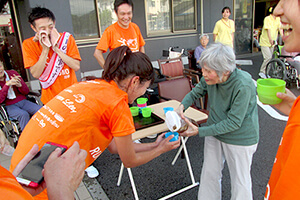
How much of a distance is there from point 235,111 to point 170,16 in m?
7.57

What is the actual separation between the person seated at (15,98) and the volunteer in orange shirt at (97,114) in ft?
7.61

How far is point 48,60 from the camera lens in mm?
2434

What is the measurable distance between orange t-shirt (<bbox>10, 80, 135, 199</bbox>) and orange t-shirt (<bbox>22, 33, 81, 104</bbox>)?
1295 mm

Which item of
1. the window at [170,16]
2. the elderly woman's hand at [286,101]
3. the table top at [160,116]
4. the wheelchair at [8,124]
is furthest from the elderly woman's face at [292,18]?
the window at [170,16]

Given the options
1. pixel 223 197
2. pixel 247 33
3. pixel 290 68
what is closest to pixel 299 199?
pixel 223 197

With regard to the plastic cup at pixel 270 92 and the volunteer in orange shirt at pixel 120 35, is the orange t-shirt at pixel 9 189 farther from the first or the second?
the volunteer in orange shirt at pixel 120 35

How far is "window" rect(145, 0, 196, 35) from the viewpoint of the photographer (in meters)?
8.09

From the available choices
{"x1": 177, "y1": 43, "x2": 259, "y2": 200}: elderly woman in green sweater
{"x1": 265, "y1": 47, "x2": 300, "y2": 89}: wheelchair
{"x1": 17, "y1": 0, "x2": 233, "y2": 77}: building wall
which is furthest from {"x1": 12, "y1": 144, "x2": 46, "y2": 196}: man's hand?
{"x1": 265, "y1": 47, "x2": 300, "y2": 89}: wheelchair

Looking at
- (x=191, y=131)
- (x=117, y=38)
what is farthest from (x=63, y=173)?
(x=117, y=38)

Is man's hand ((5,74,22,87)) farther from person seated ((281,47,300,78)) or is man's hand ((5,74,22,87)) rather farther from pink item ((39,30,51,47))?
person seated ((281,47,300,78))

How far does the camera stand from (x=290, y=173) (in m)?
0.59

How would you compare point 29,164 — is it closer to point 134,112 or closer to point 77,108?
point 77,108

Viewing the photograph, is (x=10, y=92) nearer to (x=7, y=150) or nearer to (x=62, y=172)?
(x=7, y=150)

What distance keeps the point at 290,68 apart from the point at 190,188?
489 cm
